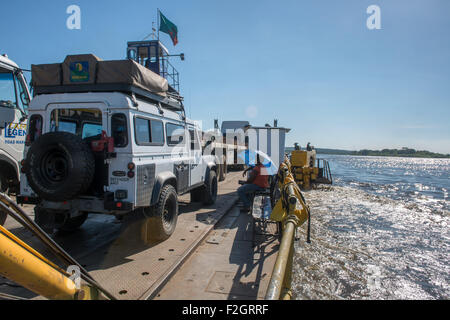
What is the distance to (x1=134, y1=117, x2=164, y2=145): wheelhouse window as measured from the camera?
13.6 feet

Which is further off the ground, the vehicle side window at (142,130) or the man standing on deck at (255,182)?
the vehicle side window at (142,130)

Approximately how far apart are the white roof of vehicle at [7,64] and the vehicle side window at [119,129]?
4329mm

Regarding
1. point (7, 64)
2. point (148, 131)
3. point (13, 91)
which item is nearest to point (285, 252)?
point (148, 131)

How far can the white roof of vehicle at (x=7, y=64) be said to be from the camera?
241 inches

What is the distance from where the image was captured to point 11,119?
609 cm

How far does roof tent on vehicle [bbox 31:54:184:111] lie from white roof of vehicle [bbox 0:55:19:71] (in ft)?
Answer: 9.49

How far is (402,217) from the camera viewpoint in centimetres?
876

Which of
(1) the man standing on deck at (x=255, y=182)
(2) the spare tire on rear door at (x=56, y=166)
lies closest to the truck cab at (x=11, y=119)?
(2) the spare tire on rear door at (x=56, y=166)

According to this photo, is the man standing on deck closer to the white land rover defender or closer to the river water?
the river water

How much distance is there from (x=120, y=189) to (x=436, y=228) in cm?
849

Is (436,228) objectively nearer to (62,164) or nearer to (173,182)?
(173,182)

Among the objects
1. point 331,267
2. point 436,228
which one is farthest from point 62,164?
point 436,228

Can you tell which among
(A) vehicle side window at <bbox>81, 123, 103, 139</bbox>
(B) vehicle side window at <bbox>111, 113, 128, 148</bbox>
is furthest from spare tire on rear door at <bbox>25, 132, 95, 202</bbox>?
(A) vehicle side window at <bbox>81, 123, 103, 139</bbox>

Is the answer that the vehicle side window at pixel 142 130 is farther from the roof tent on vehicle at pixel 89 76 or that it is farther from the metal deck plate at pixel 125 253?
the metal deck plate at pixel 125 253
